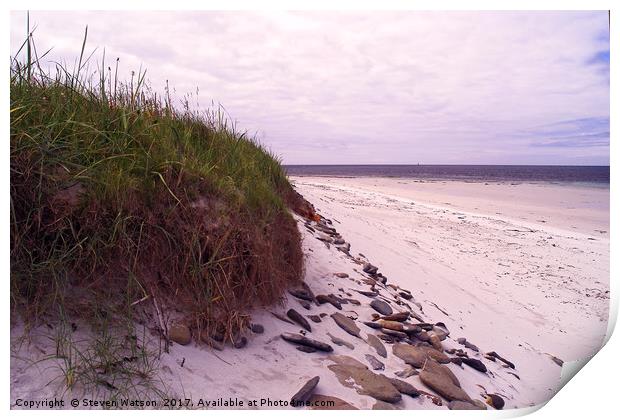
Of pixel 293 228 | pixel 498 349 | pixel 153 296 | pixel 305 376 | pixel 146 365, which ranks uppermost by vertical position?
pixel 293 228

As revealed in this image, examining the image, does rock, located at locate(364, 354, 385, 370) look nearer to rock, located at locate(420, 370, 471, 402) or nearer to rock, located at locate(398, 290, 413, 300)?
rock, located at locate(420, 370, 471, 402)

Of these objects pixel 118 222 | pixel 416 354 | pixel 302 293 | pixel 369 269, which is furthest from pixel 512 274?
pixel 118 222

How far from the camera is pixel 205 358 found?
1958 millimetres

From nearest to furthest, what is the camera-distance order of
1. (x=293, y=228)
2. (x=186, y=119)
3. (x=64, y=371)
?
(x=64, y=371), (x=293, y=228), (x=186, y=119)

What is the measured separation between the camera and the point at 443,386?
2.21 meters

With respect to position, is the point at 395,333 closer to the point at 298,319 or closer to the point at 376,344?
the point at 376,344

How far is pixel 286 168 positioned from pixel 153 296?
10.5ft

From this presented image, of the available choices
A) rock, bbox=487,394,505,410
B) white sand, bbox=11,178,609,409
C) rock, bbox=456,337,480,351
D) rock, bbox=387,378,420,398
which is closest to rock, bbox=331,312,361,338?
white sand, bbox=11,178,609,409

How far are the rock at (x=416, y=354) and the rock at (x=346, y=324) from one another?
251 mm

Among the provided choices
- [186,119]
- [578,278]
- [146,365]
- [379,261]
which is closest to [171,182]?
[146,365]

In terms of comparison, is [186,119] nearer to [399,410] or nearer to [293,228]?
[293,228]

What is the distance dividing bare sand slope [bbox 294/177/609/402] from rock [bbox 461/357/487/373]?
25 cm

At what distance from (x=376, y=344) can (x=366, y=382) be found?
41 centimetres

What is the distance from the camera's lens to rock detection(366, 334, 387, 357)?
7.86 feet
